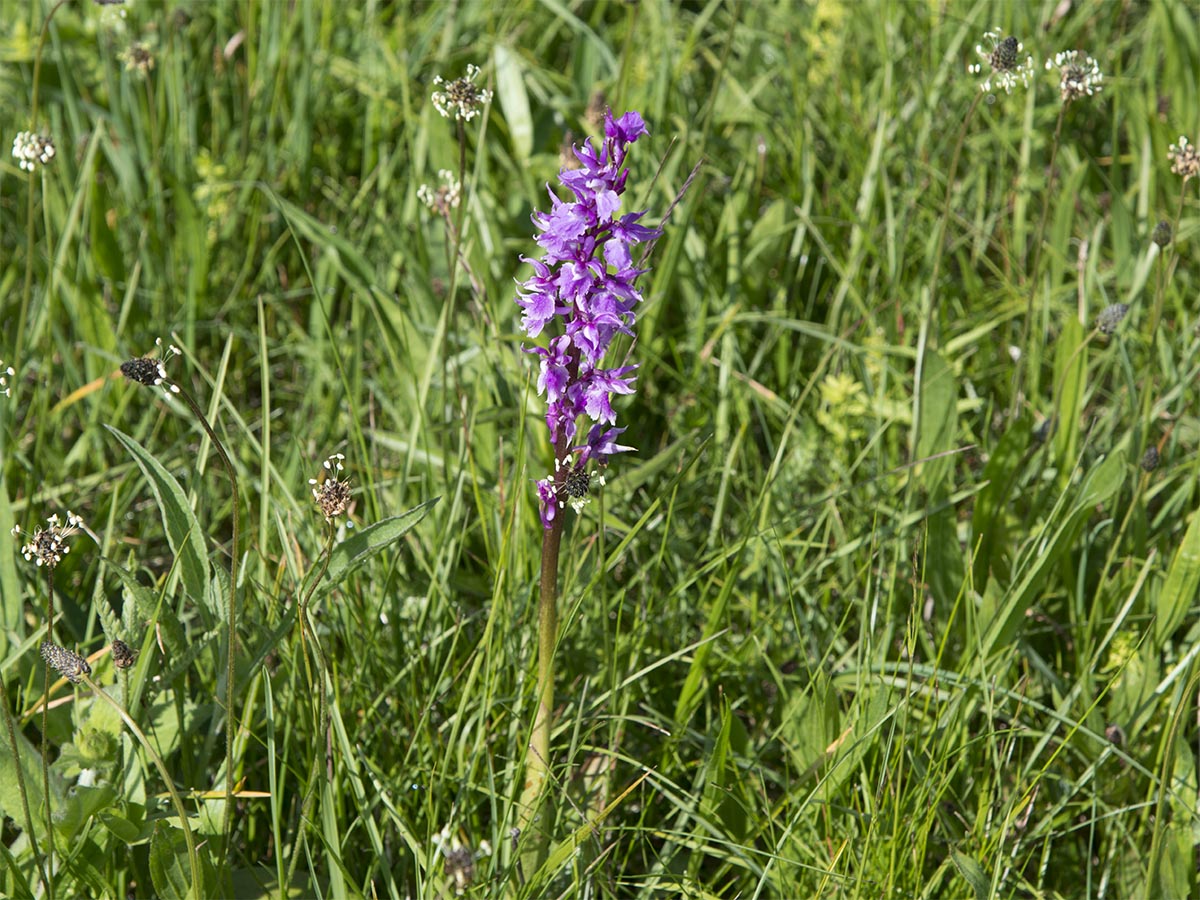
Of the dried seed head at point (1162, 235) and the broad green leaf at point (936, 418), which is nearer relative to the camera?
the dried seed head at point (1162, 235)

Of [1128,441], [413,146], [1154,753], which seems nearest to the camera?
[1154,753]

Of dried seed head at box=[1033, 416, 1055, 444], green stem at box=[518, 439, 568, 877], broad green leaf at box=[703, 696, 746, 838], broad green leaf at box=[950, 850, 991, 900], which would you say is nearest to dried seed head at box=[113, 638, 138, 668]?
green stem at box=[518, 439, 568, 877]

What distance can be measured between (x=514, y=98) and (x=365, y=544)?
83.9 inches

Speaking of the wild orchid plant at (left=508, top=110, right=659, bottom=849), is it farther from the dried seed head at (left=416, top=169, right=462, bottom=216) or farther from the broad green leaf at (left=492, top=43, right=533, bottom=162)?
the broad green leaf at (left=492, top=43, right=533, bottom=162)

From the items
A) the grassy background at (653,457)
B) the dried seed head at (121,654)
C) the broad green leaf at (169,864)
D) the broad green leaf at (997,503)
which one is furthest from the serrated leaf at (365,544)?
the broad green leaf at (997,503)

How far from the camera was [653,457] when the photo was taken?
9.32ft

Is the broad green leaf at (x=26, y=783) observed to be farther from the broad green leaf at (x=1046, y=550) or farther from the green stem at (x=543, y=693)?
the broad green leaf at (x=1046, y=550)

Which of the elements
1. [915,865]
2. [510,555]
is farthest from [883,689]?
[510,555]

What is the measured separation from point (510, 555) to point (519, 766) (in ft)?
1.79

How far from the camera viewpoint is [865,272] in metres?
3.35

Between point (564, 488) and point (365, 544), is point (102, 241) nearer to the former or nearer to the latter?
point (365, 544)

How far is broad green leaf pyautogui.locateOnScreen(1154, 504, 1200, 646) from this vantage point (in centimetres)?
227

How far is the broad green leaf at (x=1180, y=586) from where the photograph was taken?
227cm

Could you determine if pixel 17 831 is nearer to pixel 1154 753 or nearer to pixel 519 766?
pixel 519 766
